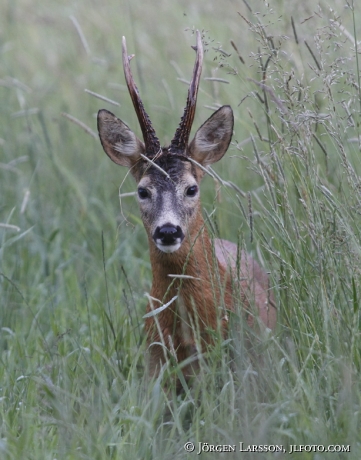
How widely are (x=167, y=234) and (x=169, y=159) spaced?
0.53 meters

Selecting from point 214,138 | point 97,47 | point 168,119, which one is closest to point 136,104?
point 214,138

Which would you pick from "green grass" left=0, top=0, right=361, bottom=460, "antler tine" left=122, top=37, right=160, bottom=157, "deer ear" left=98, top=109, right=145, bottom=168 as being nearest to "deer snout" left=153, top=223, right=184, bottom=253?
"green grass" left=0, top=0, right=361, bottom=460

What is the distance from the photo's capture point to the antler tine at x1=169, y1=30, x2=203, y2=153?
4125 mm

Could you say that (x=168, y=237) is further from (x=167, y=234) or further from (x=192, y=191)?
(x=192, y=191)

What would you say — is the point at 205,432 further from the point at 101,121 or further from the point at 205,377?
the point at 101,121

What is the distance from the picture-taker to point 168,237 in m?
3.97

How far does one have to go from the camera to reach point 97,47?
29.9ft

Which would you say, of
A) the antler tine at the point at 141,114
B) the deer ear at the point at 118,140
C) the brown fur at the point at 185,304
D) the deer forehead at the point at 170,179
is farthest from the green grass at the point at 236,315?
the deer ear at the point at 118,140

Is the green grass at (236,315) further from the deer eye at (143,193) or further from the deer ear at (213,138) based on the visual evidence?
the deer eye at (143,193)

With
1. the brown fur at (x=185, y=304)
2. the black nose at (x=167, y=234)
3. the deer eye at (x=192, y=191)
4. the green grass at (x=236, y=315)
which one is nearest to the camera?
the green grass at (x=236, y=315)

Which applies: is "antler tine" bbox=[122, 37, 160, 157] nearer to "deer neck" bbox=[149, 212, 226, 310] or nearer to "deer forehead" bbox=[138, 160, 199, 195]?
"deer forehead" bbox=[138, 160, 199, 195]

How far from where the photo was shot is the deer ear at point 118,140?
4.66 meters

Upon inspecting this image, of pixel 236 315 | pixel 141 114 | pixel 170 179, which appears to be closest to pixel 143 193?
pixel 170 179

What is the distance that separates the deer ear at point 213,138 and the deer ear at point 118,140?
0.30m
